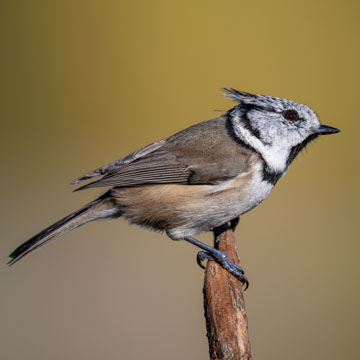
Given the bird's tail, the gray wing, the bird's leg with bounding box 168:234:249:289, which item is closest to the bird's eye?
the gray wing

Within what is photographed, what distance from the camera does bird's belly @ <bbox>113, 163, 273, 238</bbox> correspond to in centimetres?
263

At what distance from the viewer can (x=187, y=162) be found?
278 cm

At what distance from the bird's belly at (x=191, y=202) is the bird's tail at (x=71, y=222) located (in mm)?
104

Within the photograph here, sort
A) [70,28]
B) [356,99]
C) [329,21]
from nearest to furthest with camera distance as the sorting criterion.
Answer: [356,99] → [329,21] → [70,28]

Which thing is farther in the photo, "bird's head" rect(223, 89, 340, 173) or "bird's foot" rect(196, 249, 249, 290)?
"bird's head" rect(223, 89, 340, 173)

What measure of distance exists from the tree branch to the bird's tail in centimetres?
91

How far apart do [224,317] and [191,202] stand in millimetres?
949

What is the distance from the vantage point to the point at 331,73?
19.7 ft

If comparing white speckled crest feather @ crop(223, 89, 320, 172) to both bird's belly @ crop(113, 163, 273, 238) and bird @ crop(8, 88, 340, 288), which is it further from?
bird's belly @ crop(113, 163, 273, 238)

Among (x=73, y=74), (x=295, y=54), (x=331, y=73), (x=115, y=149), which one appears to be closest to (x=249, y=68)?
(x=295, y=54)

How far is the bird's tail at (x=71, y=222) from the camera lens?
8.79 feet

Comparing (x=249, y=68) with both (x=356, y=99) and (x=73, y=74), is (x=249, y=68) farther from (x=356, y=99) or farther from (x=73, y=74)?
(x=73, y=74)

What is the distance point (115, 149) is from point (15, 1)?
303 cm

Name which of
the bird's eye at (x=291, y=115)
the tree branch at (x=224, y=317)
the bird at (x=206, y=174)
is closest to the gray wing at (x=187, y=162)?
the bird at (x=206, y=174)
